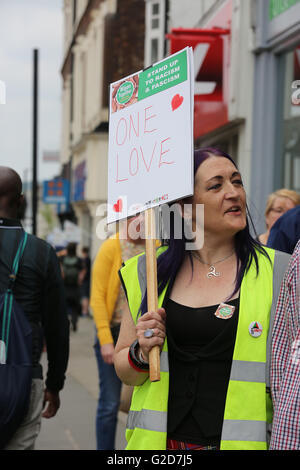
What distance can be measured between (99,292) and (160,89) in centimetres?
279

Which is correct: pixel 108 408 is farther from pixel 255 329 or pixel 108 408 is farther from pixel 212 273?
pixel 255 329

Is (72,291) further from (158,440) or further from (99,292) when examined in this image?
(158,440)

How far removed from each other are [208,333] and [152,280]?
0.28 m

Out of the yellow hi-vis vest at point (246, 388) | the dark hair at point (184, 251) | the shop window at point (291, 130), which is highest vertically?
the shop window at point (291, 130)

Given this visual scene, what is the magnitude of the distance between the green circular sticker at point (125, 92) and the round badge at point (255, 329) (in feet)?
3.52

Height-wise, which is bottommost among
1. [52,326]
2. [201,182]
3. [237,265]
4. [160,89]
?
[52,326]

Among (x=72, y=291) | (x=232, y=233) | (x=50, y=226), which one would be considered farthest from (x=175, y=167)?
(x=50, y=226)

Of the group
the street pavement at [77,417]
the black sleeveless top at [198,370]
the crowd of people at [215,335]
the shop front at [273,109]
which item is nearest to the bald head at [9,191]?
the crowd of people at [215,335]

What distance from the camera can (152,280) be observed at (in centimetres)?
269

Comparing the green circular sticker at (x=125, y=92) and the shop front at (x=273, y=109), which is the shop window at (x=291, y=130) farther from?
the green circular sticker at (x=125, y=92)

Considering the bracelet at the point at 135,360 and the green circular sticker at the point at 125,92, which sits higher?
the green circular sticker at the point at 125,92

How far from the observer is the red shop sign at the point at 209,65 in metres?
9.39

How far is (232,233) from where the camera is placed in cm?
279

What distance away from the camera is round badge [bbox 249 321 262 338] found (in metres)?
2.54
